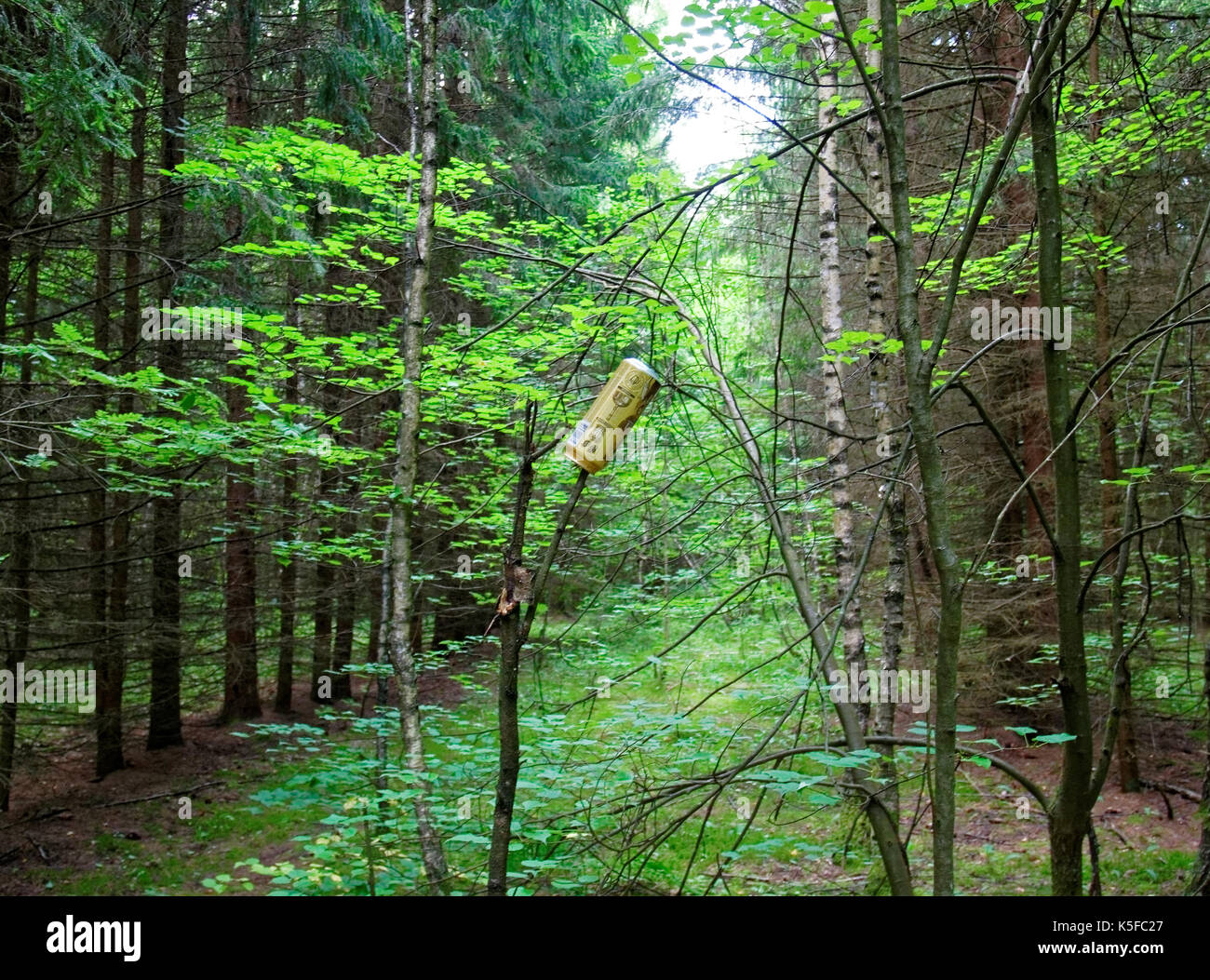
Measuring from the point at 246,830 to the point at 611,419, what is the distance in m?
8.87

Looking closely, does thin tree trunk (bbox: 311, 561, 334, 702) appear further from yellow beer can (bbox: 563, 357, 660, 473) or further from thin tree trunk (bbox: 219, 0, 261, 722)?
yellow beer can (bbox: 563, 357, 660, 473)

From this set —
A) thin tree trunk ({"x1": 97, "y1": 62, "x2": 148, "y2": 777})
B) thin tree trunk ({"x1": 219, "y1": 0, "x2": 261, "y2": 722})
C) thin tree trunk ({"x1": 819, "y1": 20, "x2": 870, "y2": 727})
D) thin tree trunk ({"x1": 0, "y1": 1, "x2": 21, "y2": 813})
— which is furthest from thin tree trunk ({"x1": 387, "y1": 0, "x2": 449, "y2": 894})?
thin tree trunk ({"x1": 97, "y1": 62, "x2": 148, "y2": 777})

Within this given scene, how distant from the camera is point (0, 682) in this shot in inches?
284

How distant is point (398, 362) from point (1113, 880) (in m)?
7.91

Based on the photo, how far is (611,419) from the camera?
201 cm

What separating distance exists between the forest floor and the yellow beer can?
5.03m

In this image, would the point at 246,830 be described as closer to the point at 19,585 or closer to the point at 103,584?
the point at 103,584

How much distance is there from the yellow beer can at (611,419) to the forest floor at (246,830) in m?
5.03

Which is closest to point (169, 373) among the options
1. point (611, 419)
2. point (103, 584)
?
point (103, 584)

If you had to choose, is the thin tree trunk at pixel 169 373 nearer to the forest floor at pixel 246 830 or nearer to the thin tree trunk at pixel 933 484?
the forest floor at pixel 246 830

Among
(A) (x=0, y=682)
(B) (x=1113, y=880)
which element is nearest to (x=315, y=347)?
(A) (x=0, y=682)

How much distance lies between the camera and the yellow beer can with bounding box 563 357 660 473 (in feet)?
6.54
